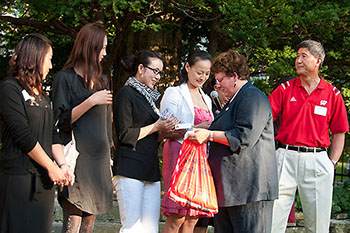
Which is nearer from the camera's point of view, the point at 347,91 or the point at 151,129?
the point at 151,129

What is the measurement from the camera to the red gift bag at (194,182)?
11.4 feet

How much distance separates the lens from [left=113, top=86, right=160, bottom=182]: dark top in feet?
13.2

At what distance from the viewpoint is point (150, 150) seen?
418 centimetres

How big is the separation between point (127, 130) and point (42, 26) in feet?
16.5

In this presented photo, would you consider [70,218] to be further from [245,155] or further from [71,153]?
[245,155]

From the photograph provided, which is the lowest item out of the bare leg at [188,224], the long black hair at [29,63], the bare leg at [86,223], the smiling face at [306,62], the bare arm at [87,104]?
the bare leg at [188,224]

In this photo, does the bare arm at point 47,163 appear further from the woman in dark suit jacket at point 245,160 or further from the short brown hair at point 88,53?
the woman in dark suit jacket at point 245,160

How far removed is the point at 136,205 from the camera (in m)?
4.03

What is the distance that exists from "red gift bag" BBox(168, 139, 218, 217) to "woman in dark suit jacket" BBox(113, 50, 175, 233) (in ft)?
1.78

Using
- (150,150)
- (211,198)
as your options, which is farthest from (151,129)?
(211,198)

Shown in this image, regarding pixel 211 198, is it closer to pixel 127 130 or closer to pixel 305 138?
pixel 127 130

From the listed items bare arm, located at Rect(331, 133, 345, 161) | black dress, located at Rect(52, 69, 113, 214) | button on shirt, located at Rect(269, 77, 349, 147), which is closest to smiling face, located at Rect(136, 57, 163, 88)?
black dress, located at Rect(52, 69, 113, 214)

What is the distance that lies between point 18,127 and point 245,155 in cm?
160

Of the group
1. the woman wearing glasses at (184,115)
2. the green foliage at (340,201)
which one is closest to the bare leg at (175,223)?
the woman wearing glasses at (184,115)
